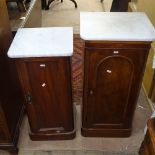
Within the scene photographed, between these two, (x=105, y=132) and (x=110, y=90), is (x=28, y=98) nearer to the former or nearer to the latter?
(x=110, y=90)

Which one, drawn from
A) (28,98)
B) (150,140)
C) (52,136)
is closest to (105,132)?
(52,136)

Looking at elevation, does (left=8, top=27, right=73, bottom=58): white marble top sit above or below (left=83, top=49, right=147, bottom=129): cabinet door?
above

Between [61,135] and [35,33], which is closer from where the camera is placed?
[35,33]

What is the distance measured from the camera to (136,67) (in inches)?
54.3

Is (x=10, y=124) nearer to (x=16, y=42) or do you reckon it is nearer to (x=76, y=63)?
(x=16, y=42)

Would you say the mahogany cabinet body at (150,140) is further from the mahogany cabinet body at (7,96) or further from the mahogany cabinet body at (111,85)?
the mahogany cabinet body at (7,96)

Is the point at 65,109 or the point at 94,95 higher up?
the point at 94,95

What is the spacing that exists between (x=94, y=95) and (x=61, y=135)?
458mm

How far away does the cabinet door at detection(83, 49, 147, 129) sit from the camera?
52.5 inches

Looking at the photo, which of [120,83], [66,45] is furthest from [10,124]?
[120,83]

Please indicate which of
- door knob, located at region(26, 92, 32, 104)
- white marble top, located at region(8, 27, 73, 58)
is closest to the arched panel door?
white marble top, located at region(8, 27, 73, 58)

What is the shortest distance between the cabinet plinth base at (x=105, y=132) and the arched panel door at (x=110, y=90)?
0.06m

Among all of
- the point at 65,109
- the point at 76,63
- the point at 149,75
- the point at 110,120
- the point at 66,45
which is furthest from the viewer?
the point at 76,63

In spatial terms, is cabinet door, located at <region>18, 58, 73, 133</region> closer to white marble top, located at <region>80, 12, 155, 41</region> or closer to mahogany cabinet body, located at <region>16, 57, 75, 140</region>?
mahogany cabinet body, located at <region>16, 57, 75, 140</region>
